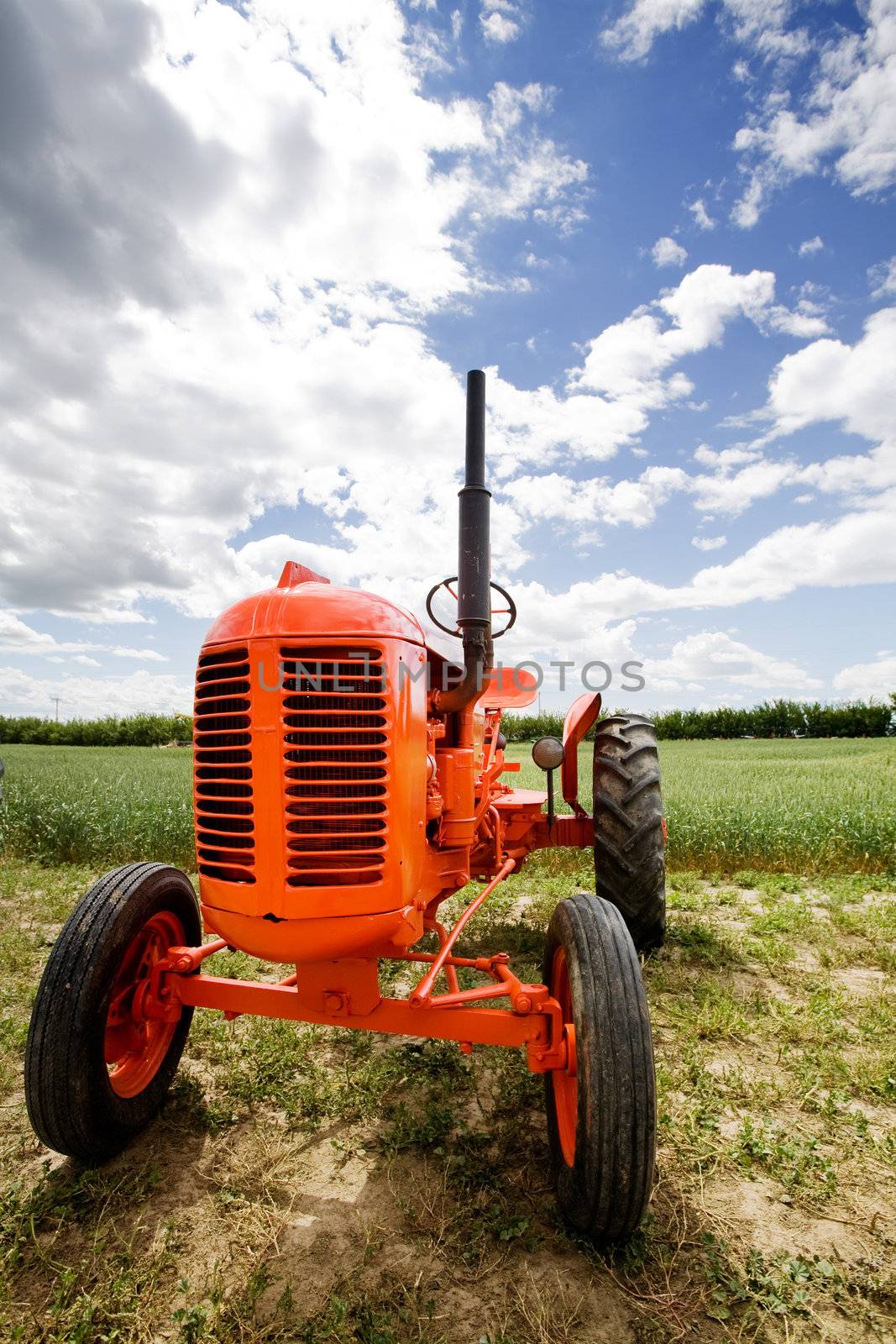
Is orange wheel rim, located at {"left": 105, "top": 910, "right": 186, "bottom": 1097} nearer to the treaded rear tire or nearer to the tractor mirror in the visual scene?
the tractor mirror

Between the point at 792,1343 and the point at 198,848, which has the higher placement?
the point at 198,848

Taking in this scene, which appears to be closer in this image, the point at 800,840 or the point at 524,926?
the point at 524,926

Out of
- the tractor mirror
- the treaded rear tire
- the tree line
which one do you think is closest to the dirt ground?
the treaded rear tire

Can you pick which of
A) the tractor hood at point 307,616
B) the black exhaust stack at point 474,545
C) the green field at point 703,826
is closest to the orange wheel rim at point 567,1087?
the black exhaust stack at point 474,545

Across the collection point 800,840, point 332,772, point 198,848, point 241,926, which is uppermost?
point 332,772

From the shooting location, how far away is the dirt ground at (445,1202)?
1843mm

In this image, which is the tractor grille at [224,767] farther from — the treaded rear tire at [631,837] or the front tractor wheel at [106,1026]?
the treaded rear tire at [631,837]

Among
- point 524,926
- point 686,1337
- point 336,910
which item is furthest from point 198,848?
point 524,926

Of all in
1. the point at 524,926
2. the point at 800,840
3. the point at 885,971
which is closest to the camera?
the point at 885,971

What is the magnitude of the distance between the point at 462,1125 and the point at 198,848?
1.39m

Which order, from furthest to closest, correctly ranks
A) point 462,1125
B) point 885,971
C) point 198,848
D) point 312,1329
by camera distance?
point 885,971, point 462,1125, point 198,848, point 312,1329

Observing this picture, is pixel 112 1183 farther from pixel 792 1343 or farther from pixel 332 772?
pixel 792 1343

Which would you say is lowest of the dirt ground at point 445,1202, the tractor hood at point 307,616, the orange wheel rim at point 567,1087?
the dirt ground at point 445,1202

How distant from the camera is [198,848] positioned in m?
2.32
